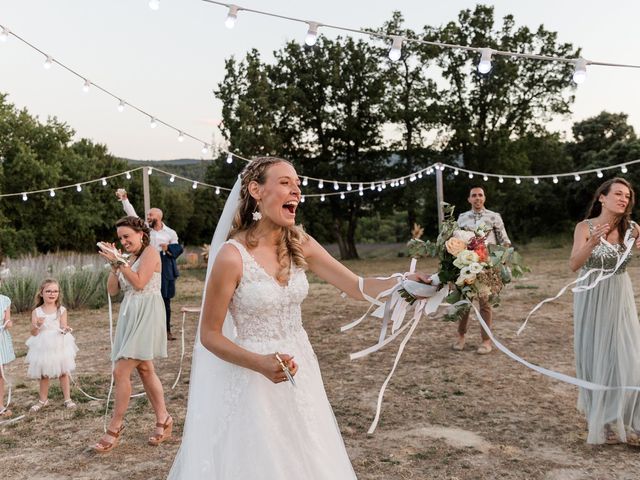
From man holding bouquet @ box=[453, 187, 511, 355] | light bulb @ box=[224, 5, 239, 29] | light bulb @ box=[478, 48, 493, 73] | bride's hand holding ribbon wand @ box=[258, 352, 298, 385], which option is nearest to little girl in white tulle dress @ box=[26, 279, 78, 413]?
light bulb @ box=[224, 5, 239, 29]

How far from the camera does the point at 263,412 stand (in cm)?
247

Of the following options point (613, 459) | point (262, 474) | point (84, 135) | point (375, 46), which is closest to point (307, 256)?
point (262, 474)

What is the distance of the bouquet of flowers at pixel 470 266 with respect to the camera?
2793mm

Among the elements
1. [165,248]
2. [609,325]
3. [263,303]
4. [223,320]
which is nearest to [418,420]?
[609,325]

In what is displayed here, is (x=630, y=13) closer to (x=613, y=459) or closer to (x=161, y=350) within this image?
(x=613, y=459)

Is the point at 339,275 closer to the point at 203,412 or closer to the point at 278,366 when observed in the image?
the point at 278,366

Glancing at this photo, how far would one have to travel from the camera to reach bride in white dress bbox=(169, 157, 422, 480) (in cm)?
241

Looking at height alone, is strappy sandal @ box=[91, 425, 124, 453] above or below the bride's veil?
below

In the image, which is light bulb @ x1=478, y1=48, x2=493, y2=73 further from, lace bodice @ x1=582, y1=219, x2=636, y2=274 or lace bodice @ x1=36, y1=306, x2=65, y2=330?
lace bodice @ x1=36, y1=306, x2=65, y2=330

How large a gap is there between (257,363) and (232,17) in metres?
4.01

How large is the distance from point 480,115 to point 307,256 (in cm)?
3106

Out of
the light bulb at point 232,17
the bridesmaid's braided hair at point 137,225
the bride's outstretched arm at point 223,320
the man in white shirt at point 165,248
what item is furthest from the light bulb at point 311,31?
the man in white shirt at point 165,248

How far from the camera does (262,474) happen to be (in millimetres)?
2377

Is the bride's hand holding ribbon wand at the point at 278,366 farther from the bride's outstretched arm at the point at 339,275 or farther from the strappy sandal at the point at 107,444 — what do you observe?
the strappy sandal at the point at 107,444
